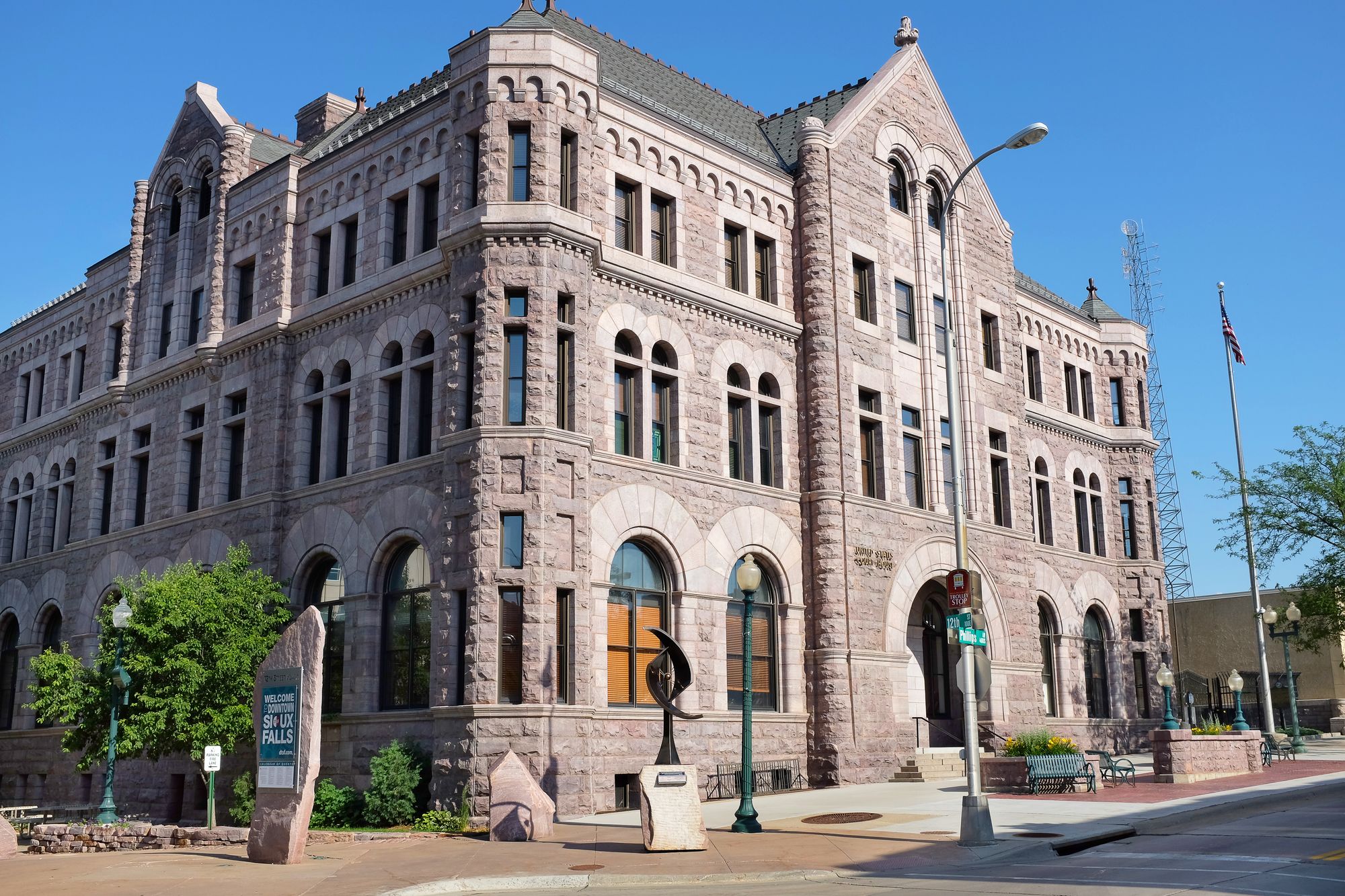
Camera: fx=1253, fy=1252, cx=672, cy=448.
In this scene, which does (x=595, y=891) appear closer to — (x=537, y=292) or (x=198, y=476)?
(x=537, y=292)

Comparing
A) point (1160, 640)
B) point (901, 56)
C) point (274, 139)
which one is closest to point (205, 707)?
point (274, 139)

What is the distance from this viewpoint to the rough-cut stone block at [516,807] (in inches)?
794

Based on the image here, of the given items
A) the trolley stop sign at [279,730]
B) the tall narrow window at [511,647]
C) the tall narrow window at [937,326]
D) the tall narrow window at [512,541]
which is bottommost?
the trolley stop sign at [279,730]

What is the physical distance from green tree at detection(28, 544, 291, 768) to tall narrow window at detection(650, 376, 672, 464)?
9.04 m

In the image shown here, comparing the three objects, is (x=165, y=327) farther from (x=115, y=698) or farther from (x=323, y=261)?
(x=115, y=698)

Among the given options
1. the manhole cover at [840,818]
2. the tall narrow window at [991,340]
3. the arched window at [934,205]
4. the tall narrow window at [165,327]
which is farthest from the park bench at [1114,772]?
the tall narrow window at [165,327]

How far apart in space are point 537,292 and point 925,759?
47.3ft

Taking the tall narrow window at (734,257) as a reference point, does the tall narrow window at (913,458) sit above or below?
below

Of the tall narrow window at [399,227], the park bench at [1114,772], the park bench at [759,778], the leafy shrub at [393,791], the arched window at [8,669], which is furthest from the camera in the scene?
the arched window at [8,669]

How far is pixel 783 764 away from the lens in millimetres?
28250

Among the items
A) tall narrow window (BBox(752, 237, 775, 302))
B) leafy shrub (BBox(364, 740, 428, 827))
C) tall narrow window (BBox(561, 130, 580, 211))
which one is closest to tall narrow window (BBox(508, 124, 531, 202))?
tall narrow window (BBox(561, 130, 580, 211))

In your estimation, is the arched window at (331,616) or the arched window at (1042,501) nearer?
the arched window at (331,616)

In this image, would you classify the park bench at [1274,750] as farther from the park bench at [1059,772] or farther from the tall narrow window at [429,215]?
the tall narrow window at [429,215]

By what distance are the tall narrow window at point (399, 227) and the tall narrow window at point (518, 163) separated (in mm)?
3717
